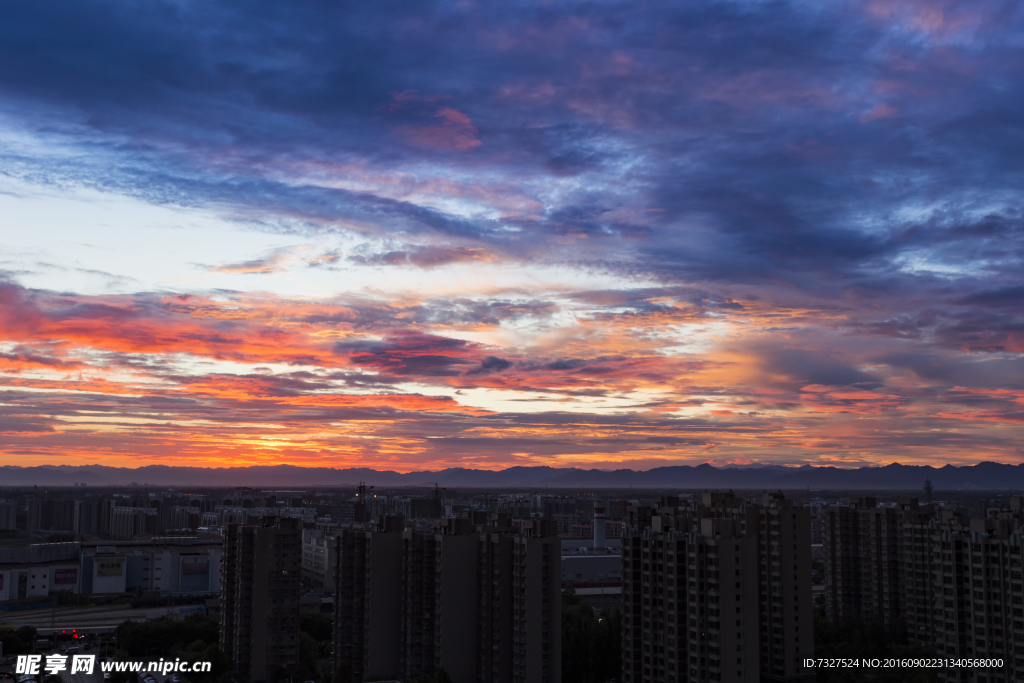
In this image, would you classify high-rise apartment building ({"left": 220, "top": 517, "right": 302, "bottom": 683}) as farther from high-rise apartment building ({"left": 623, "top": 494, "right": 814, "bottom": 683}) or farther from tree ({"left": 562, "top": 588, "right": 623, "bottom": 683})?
high-rise apartment building ({"left": 623, "top": 494, "right": 814, "bottom": 683})

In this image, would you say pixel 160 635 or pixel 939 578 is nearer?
pixel 939 578

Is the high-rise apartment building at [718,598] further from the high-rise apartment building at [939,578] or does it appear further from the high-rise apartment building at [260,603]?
the high-rise apartment building at [260,603]

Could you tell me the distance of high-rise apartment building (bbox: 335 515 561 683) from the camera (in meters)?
51.6

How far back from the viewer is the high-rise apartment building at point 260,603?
57.2 m

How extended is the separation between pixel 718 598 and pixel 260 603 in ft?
96.6

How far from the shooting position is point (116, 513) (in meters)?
194

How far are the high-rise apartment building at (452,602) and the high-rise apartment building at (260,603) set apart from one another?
3.25 metres

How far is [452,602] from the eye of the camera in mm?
53969

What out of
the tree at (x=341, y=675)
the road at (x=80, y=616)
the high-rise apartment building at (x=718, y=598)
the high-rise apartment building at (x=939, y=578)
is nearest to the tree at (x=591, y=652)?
the high-rise apartment building at (x=718, y=598)

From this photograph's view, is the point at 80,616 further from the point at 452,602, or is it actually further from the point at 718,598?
the point at 718,598

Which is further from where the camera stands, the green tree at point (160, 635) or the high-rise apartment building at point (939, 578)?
the green tree at point (160, 635)

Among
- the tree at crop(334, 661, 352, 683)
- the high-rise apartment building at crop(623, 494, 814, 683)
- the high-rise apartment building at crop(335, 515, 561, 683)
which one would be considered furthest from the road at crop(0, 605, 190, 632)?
the high-rise apartment building at crop(623, 494, 814, 683)

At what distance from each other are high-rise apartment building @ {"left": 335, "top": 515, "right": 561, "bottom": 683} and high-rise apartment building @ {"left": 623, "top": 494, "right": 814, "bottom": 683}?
516 centimetres

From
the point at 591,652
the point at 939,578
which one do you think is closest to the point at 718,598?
the point at 591,652
